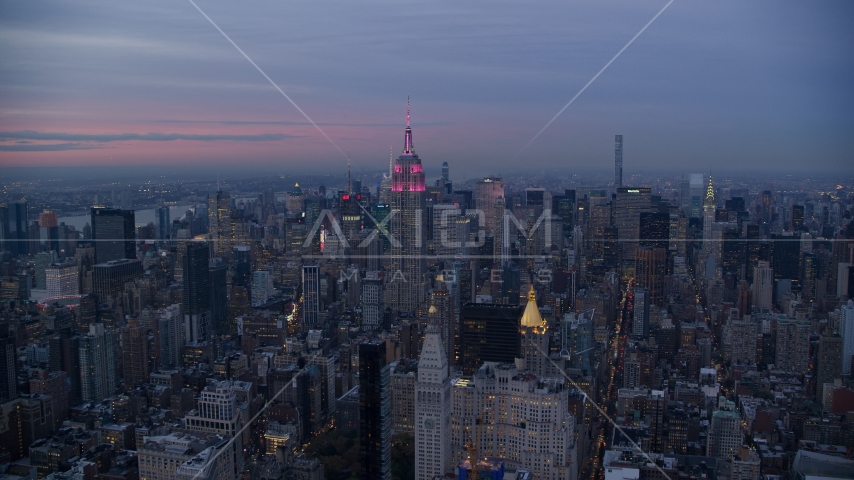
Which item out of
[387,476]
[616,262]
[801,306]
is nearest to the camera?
[387,476]

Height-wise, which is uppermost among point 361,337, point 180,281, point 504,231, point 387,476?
point 504,231

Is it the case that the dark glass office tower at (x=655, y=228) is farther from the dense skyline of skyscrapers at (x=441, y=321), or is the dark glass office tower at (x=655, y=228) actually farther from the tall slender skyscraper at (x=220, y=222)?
the tall slender skyscraper at (x=220, y=222)

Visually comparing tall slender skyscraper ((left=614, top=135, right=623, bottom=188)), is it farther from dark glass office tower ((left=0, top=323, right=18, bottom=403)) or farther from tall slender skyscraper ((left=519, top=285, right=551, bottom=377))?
dark glass office tower ((left=0, top=323, right=18, bottom=403))

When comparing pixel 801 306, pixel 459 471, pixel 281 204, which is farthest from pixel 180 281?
pixel 801 306

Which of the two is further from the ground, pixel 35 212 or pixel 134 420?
pixel 35 212

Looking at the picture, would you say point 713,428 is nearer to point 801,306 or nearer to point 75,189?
point 801,306

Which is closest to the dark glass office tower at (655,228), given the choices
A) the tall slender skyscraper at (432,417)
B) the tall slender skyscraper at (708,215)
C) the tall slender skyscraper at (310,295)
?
the tall slender skyscraper at (708,215)

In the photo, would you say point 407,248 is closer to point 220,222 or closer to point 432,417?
point 220,222

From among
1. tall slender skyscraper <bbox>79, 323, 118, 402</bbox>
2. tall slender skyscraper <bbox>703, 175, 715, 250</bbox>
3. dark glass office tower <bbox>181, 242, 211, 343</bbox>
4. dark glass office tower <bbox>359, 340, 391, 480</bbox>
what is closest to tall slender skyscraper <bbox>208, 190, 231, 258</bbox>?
dark glass office tower <bbox>181, 242, 211, 343</bbox>
